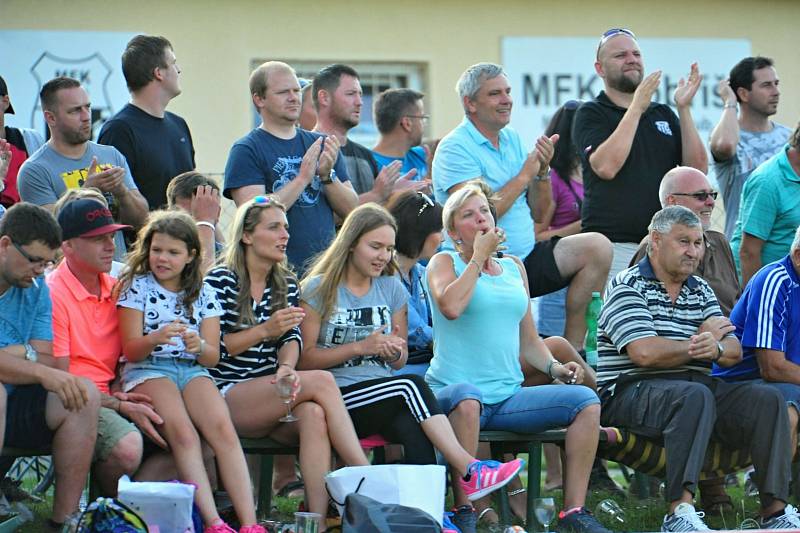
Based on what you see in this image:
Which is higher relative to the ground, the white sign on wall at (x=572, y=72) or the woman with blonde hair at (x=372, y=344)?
the white sign on wall at (x=572, y=72)

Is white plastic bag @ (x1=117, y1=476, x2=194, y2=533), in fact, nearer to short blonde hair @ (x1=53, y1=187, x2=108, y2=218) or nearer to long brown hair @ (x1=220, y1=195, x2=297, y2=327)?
long brown hair @ (x1=220, y1=195, x2=297, y2=327)

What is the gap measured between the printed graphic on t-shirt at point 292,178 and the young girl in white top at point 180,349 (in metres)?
1.28

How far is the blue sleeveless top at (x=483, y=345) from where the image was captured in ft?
22.2

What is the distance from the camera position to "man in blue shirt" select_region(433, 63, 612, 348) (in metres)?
7.87

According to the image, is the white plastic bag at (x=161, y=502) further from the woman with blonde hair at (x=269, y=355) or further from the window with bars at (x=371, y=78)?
the window with bars at (x=371, y=78)

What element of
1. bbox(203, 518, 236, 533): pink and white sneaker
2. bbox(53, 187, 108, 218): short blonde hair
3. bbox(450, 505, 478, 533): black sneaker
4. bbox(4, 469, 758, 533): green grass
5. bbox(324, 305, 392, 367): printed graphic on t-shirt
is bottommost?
bbox(4, 469, 758, 533): green grass

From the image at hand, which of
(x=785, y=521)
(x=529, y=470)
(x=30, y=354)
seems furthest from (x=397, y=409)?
(x=785, y=521)

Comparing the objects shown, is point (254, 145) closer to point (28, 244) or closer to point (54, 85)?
point (54, 85)

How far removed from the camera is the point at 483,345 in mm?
6785

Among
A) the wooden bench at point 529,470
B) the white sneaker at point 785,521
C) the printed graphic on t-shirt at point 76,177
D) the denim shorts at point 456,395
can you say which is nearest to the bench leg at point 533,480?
the wooden bench at point 529,470

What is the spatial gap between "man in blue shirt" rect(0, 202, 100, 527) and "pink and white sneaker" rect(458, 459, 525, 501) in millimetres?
1674

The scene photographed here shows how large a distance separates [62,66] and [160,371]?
731 centimetres

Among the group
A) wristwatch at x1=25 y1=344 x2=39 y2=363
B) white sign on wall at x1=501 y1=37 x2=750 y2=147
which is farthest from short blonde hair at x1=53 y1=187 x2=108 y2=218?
white sign on wall at x1=501 y1=37 x2=750 y2=147

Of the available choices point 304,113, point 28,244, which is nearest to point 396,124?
point 304,113
